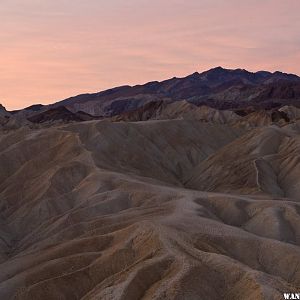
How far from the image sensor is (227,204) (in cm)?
4622

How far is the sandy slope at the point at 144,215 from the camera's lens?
28609 mm

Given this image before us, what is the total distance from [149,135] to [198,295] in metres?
61.7

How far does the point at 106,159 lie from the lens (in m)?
69.1

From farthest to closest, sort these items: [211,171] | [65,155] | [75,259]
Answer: [211,171] < [65,155] < [75,259]

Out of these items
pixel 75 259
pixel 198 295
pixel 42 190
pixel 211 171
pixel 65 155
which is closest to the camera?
pixel 198 295

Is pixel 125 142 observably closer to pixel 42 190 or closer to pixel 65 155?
pixel 65 155

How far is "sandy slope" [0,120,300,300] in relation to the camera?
28.6 m

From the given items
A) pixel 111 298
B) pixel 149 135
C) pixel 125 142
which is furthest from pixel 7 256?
pixel 149 135

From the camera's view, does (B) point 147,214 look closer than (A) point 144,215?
No

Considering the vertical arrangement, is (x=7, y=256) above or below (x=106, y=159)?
below

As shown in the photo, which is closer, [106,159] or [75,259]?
[75,259]

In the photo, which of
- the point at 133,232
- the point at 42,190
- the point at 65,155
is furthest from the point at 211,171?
the point at 133,232

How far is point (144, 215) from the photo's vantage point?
40.7 m

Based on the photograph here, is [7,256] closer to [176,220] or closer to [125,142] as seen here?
[176,220]
